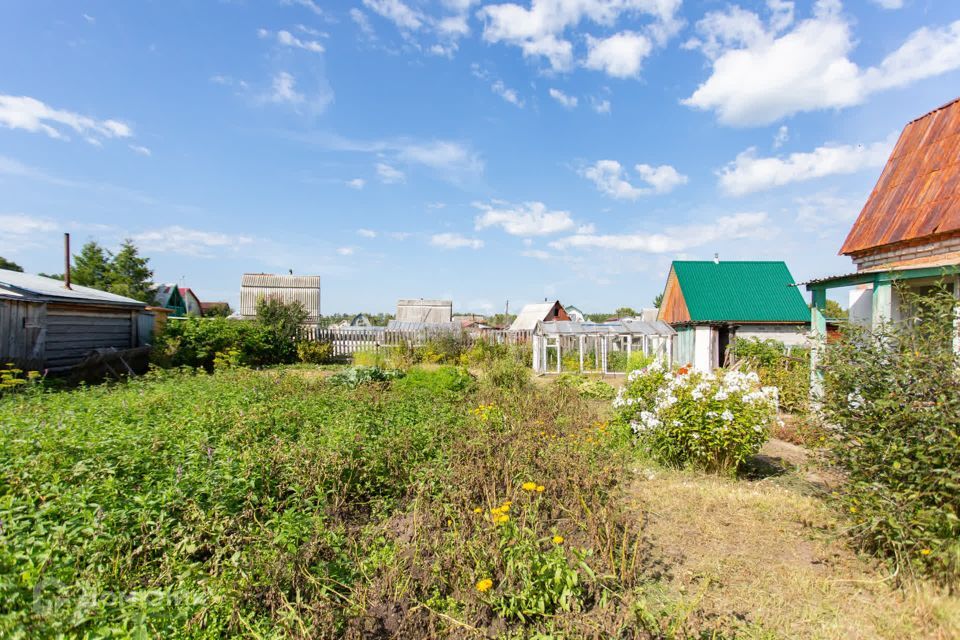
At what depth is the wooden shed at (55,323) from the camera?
35.2 ft

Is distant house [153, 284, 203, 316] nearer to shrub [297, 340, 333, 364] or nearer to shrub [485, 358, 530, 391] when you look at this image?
shrub [297, 340, 333, 364]

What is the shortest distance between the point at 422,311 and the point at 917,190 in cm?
2381

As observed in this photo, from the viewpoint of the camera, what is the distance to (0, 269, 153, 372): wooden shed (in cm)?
1073

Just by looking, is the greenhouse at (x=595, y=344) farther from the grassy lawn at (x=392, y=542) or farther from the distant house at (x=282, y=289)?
the distant house at (x=282, y=289)

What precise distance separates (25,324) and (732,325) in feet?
71.3

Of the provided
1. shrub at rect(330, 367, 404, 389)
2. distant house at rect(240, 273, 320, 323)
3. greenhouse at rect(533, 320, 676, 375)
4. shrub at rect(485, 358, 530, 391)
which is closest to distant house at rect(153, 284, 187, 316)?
distant house at rect(240, 273, 320, 323)

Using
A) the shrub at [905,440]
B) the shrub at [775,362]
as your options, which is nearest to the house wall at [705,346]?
the shrub at [775,362]

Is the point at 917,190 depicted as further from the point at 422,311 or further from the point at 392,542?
the point at 422,311

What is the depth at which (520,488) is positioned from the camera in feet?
13.6

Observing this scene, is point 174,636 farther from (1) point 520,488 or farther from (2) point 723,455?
(2) point 723,455

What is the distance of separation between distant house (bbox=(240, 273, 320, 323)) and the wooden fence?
15.1 ft

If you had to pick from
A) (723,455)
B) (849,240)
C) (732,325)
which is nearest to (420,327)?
(732,325)

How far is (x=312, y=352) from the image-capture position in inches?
719

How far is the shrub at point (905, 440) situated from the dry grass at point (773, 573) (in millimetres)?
249
